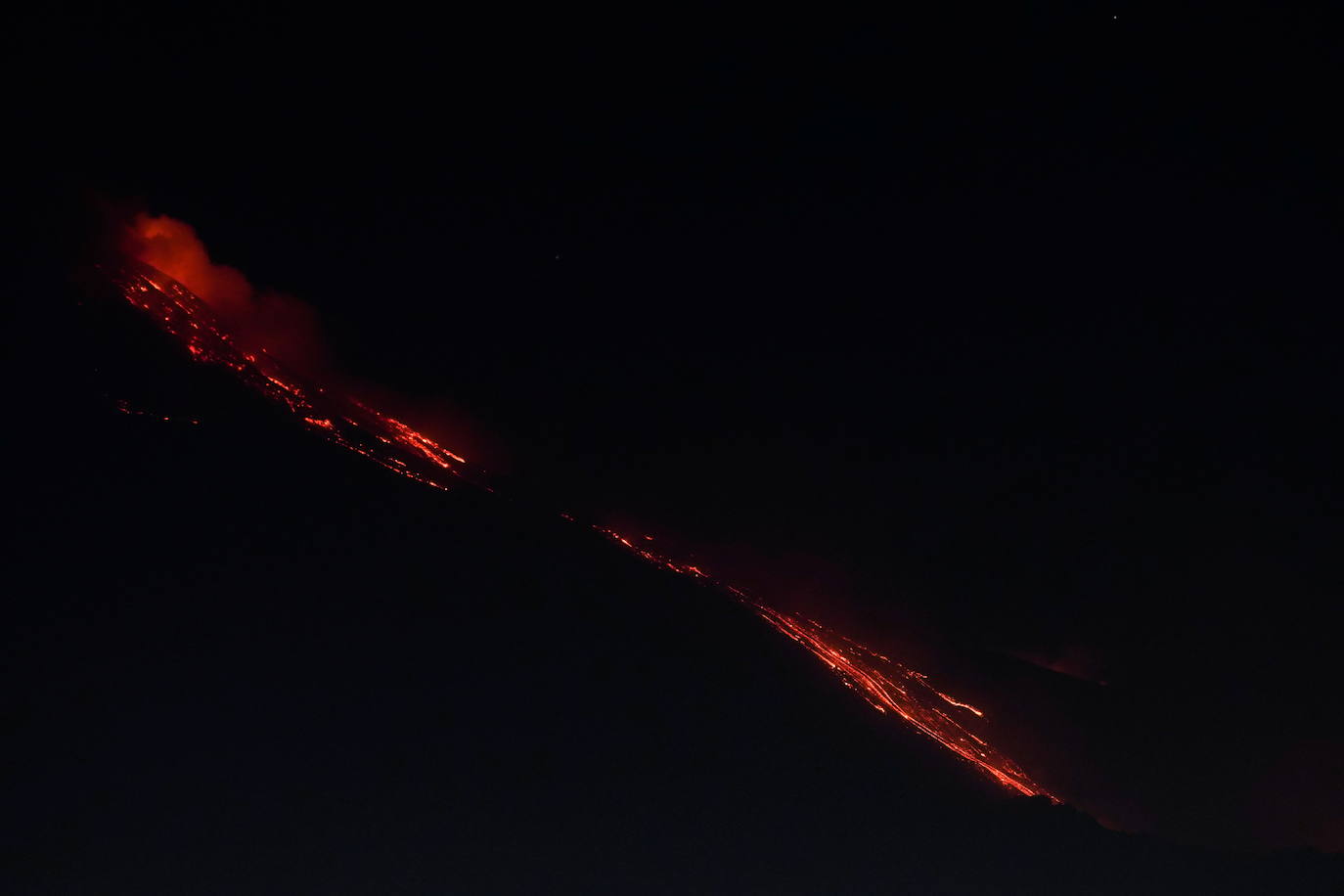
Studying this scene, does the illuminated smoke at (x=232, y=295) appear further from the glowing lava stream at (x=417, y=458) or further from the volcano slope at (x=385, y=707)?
the volcano slope at (x=385, y=707)

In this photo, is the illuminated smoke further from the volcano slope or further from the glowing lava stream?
the volcano slope

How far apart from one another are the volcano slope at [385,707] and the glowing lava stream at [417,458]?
0.08 meters

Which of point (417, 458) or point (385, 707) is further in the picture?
point (417, 458)

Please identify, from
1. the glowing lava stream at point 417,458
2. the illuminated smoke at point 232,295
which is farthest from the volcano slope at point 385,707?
the illuminated smoke at point 232,295

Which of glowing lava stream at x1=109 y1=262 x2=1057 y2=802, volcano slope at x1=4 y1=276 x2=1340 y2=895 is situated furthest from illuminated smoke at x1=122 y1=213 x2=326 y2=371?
volcano slope at x1=4 y1=276 x2=1340 y2=895

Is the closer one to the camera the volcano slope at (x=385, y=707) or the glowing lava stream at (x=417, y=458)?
the volcano slope at (x=385, y=707)

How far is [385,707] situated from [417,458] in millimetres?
986

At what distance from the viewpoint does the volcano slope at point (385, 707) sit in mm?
3627

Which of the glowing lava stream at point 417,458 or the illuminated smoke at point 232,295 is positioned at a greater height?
the illuminated smoke at point 232,295

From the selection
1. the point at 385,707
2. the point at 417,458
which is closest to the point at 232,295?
the point at 417,458

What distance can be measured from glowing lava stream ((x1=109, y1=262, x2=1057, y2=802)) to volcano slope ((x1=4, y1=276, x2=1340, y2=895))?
0.27 feet

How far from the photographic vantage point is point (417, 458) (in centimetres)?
426

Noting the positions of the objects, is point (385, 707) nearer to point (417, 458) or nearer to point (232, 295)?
point (417, 458)

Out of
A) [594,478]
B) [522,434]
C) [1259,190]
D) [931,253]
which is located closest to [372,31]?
[522,434]
